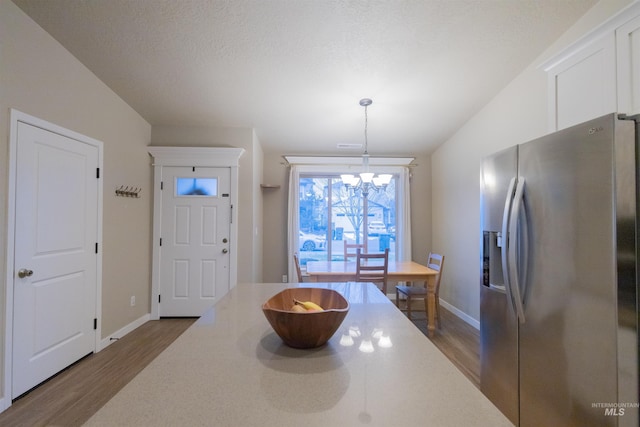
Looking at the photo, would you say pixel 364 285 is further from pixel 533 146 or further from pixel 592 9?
pixel 592 9

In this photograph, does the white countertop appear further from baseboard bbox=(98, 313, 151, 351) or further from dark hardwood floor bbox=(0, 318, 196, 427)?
baseboard bbox=(98, 313, 151, 351)

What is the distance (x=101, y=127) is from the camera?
8.74ft

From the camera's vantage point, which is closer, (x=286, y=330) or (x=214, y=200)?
(x=286, y=330)

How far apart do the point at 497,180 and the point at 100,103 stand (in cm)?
349

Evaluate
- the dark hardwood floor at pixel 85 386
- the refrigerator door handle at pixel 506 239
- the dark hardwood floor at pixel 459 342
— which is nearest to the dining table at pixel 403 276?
the dark hardwood floor at pixel 459 342

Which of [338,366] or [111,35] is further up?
[111,35]

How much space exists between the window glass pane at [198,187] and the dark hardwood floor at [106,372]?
1.62 meters

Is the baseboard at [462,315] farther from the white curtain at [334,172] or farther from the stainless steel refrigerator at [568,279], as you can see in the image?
the stainless steel refrigerator at [568,279]

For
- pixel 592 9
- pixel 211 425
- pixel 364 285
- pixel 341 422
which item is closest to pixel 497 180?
pixel 364 285

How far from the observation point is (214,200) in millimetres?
3514

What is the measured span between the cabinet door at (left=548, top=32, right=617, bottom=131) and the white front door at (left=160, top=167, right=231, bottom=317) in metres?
3.38

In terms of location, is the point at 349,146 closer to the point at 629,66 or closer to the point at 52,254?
the point at 629,66

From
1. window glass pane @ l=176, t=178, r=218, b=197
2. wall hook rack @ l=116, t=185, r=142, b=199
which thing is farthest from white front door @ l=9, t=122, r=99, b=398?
window glass pane @ l=176, t=178, r=218, b=197

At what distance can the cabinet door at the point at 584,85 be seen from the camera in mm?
1792
